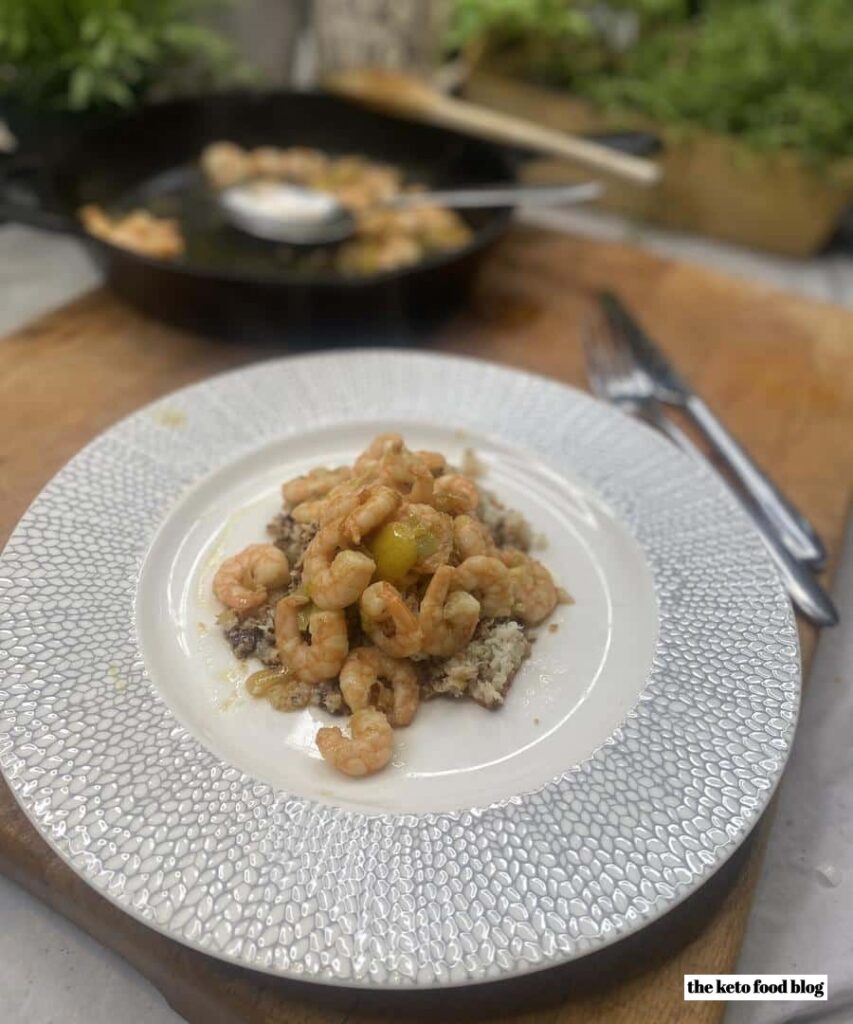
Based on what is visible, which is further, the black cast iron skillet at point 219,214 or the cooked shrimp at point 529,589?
the black cast iron skillet at point 219,214

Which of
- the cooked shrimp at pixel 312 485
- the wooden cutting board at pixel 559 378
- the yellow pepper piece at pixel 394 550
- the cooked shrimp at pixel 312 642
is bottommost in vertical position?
the wooden cutting board at pixel 559 378

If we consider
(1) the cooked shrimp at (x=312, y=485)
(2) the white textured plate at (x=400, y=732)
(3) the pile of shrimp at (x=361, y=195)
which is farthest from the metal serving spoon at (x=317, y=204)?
(1) the cooked shrimp at (x=312, y=485)

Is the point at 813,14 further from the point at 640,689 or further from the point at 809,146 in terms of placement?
the point at 640,689

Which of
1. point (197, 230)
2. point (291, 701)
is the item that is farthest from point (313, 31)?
point (291, 701)

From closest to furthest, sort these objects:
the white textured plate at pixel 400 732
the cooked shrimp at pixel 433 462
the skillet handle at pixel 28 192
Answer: the white textured plate at pixel 400 732
the cooked shrimp at pixel 433 462
the skillet handle at pixel 28 192

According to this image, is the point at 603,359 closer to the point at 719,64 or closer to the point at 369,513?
the point at 369,513

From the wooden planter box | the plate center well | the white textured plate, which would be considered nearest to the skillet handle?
the white textured plate

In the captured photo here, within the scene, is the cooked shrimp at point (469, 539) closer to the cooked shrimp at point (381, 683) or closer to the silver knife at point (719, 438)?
the cooked shrimp at point (381, 683)
